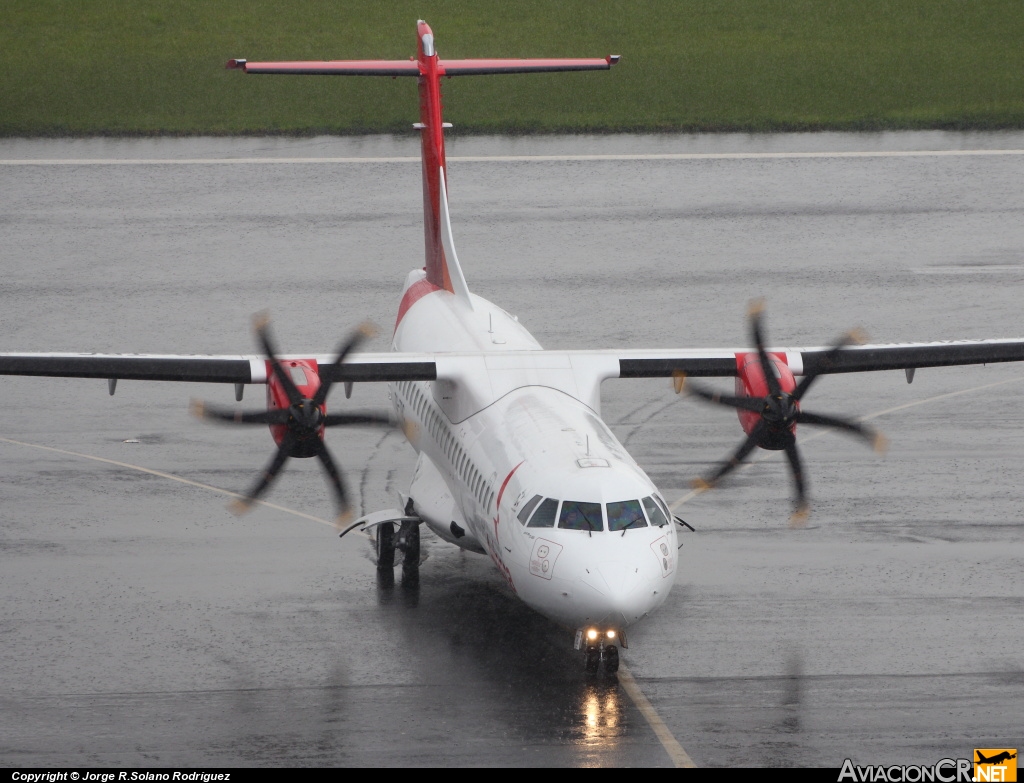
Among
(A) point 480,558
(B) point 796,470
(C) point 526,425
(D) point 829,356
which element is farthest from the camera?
(A) point 480,558

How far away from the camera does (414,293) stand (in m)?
30.1

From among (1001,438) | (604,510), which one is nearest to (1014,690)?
(604,510)

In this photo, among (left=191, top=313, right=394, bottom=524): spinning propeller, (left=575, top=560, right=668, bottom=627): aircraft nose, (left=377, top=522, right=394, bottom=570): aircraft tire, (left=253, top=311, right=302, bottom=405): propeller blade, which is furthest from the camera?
(left=377, top=522, right=394, bottom=570): aircraft tire

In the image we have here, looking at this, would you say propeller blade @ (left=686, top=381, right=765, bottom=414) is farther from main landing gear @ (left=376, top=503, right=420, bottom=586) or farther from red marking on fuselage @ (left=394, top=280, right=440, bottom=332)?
red marking on fuselage @ (left=394, top=280, right=440, bottom=332)

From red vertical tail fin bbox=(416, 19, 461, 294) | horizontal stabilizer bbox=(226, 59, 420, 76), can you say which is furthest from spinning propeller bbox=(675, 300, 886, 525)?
horizontal stabilizer bbox=(226, 59, 420, 76)

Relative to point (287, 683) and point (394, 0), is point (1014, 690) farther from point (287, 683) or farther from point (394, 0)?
point (394, 0)

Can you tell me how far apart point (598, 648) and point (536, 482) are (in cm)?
251

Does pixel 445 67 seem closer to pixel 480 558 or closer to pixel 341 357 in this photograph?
pixel 341 357

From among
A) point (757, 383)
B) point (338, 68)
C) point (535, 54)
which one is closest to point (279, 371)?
point (757, 383)

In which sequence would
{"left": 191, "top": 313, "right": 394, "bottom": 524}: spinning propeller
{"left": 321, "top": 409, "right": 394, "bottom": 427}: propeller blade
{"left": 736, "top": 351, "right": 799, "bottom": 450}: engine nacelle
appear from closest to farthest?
{"left": 191, "top": 313, "right": 394, "bottom": 524}: spinning propeller
{"left": 321, "top": 409, "right": 394, "bottom": 427}: propeller blade
{"left": 736, "top": 351, "right": 799, "bottom": 450}: engine nacelle

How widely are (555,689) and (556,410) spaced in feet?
14.1

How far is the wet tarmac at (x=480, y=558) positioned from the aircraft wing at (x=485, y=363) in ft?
10.8

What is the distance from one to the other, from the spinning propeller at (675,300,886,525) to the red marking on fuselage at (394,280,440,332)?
6929 millimetres

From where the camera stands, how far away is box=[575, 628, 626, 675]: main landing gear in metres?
21.5
